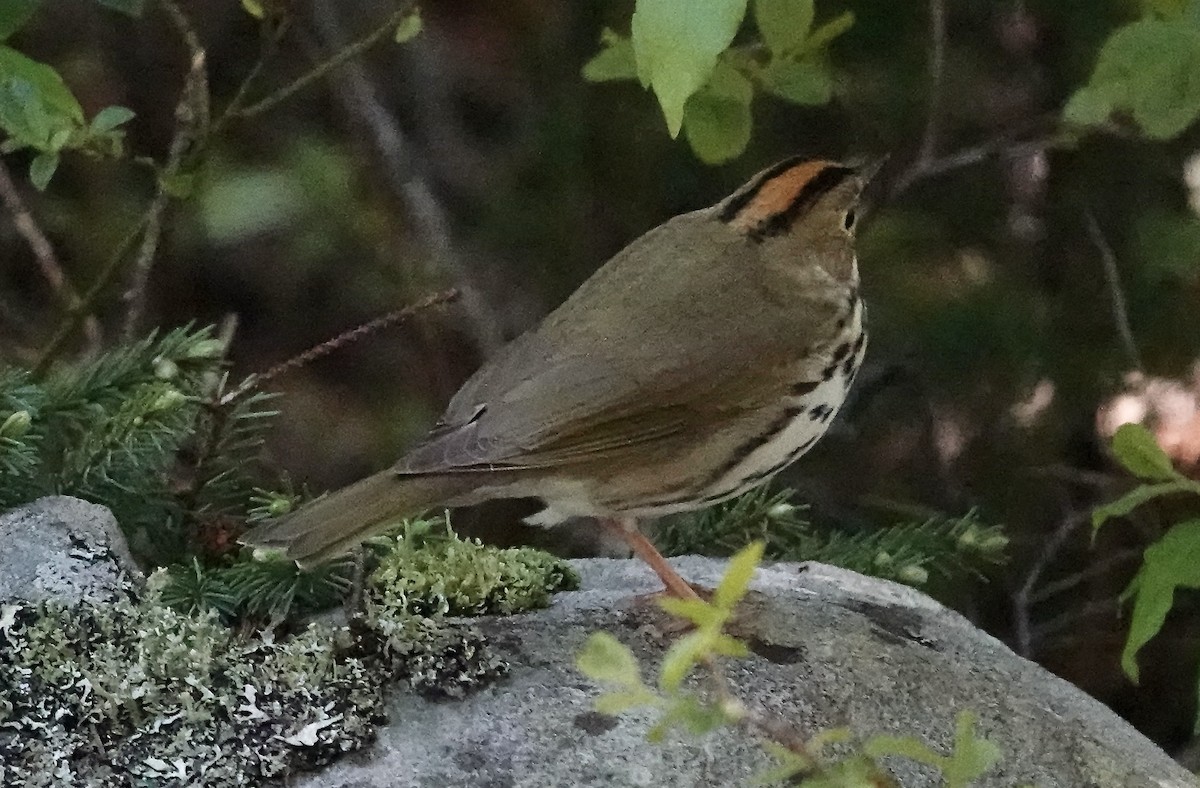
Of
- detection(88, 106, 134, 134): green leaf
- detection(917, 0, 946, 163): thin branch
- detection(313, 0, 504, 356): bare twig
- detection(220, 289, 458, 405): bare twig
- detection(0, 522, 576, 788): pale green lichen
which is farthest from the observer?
detection(313, 0, 504, 356): bare twig

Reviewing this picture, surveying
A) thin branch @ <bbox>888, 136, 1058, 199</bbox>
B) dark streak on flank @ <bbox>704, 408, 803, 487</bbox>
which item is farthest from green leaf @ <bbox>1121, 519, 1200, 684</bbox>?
thin branch @ <bbox>888, 136, 1058, 199</bbox>

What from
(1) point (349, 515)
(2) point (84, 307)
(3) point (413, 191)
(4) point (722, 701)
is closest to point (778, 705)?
(1) point (349, 515)

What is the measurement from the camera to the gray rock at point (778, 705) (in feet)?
3.02

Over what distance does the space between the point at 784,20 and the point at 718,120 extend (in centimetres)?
14

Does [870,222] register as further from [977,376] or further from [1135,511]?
[1135,511]

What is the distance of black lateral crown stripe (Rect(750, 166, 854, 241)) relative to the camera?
1.35 m

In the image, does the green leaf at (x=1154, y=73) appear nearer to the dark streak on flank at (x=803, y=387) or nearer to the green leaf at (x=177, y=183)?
the dark streak on flank at (x=803, y=387)

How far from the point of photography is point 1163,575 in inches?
37.2

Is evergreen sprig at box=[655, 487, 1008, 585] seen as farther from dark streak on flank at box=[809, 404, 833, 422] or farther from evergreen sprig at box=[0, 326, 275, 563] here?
evergreen sprig at box=[0, 326, 275, 563]

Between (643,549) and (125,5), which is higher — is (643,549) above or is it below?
below

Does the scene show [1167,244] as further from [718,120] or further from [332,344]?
[332,344]

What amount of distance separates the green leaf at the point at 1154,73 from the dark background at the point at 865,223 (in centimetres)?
60

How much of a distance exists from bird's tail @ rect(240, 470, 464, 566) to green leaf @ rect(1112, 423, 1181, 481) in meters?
0.53

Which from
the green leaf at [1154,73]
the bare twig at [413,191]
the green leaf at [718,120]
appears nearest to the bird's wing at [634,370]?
the green leaf at [718,120]
